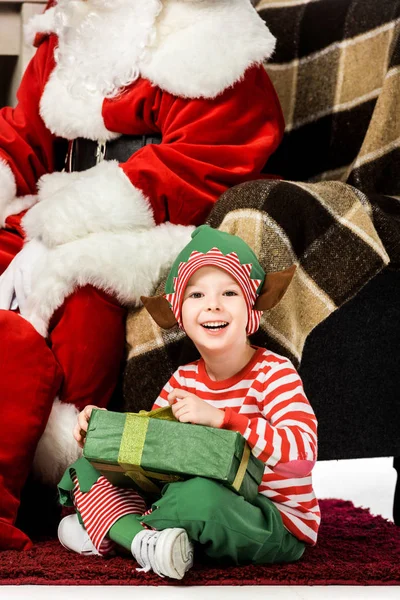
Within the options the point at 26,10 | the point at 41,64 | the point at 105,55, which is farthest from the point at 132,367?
the point at 26,10

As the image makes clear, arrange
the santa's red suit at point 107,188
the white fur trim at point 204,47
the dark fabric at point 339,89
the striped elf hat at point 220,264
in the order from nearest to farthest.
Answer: the striped elf hat at point 220,264 → the santa's red suit at point 107,188 → the white fur trim at point 204,47 → the dark fabric at point 339,89

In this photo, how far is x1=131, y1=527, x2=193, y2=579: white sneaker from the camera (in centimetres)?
107

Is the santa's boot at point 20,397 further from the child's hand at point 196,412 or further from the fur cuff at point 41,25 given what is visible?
the fur cuff at point 41,25

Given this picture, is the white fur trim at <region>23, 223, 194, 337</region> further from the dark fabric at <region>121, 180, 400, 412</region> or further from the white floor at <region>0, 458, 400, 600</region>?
the white floor at <region>0, 458, 400, 600</region>

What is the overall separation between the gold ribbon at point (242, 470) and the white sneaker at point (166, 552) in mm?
84

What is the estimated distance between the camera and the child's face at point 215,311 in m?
1.22

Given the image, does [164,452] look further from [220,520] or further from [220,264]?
[220,264]

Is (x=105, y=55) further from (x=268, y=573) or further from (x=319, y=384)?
(x=268, y=573)

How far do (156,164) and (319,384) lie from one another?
45 centimetres

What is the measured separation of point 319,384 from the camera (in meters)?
1.55

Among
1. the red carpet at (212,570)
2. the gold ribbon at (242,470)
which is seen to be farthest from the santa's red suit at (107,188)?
the gold ribbon at (242,470)

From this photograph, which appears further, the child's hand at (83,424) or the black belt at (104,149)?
the black belt at (104,149)

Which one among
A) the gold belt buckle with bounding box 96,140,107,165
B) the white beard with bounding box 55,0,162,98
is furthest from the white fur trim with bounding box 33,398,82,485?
the white beard with bounding box 55,0,162,98

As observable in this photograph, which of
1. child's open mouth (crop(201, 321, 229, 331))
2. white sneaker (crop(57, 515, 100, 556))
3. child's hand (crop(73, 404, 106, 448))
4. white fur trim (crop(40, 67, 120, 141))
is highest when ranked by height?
white fur trim (crop(40, 67, 120, 141))
